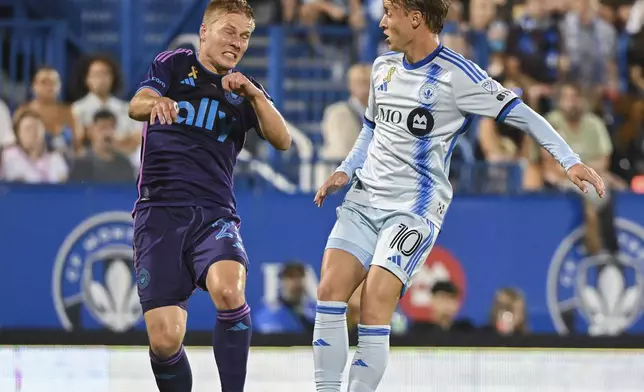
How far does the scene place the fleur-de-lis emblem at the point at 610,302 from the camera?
1052 centimetres

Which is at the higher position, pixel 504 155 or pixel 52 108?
pixel 52 108

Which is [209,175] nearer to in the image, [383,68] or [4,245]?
[383,68]

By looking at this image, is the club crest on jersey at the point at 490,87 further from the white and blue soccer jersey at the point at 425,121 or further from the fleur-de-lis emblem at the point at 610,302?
the fleur-de-lis emblem at the point at 610,302

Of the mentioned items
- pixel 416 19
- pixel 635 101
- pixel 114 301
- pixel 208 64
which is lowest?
pixel 114 301

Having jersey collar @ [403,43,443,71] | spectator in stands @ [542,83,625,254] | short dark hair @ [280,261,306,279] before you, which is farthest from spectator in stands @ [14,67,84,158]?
jersey collar @ [403,43,443,71]

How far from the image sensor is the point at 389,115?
616cm

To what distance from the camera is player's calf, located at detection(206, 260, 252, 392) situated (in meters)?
5.79

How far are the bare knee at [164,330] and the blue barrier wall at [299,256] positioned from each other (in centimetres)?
447

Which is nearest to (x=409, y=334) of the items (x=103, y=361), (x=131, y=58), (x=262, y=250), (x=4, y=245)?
(x=262, y=250)

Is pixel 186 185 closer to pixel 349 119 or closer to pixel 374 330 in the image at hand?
pixel 374 330

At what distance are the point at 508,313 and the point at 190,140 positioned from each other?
4.90m

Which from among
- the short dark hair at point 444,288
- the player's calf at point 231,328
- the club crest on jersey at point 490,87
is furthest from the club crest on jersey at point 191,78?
the short dark hair at point 444,288

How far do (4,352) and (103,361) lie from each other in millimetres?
691

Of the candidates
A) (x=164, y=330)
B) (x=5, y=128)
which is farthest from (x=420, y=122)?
(x=5, y=128)
